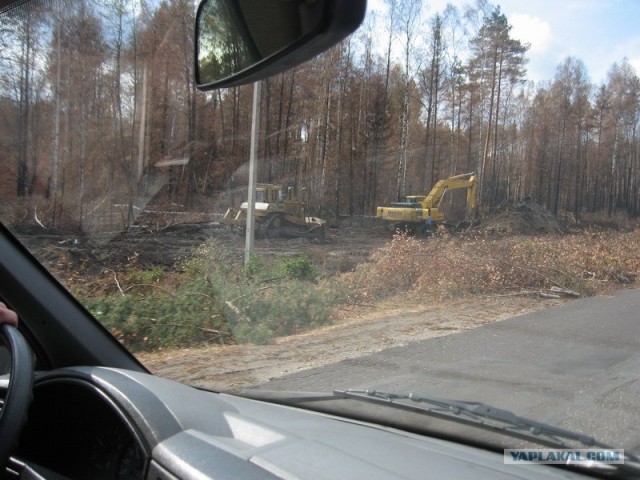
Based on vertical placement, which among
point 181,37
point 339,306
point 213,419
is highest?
point 181,37

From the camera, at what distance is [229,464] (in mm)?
1833

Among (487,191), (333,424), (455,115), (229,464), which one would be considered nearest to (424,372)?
(333,424)

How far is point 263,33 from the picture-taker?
2.07m

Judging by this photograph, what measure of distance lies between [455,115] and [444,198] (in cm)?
464

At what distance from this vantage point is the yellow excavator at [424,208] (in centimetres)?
1689

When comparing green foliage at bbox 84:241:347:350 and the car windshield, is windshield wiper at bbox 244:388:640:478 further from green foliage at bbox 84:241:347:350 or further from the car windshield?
green foliage at bbox 84:241:347:350

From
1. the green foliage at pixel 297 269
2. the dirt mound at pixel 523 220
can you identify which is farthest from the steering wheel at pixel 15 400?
the dirt mound at pixel 523 220

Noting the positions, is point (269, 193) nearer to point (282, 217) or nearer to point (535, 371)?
point (282, 217)

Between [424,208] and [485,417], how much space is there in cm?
1654

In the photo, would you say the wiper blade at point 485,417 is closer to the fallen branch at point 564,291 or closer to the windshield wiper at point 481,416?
the windshield wiper at point 481,416

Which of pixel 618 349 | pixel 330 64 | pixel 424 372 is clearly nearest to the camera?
pixel 424 372

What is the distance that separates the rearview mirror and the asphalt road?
223cm

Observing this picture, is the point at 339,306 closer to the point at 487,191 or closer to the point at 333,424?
the point at 333,424

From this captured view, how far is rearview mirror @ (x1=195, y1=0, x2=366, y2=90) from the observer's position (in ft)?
5.78
